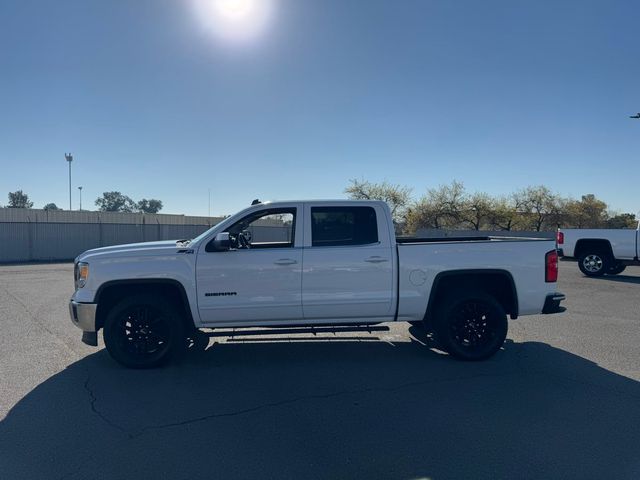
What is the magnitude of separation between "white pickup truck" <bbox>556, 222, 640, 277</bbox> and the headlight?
47.6 ft

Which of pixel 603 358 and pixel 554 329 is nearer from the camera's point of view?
pixel 603 358

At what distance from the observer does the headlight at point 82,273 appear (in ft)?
18.1

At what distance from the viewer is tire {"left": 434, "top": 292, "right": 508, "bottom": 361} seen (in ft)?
18.9

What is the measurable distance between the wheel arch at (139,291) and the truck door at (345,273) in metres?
1.48

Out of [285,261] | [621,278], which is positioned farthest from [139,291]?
[621,278]

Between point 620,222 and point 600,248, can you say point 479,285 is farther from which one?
point 620,222

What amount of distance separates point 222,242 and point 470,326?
10.9 ft

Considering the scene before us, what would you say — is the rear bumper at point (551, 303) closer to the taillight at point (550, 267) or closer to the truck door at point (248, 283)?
the taillight at point (550, 267)

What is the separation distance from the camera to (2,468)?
3311 mm

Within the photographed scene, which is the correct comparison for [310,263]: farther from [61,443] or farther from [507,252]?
[61,443]

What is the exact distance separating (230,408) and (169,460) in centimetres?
99

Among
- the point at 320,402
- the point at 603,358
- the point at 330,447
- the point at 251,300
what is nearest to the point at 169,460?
the point at 330,447

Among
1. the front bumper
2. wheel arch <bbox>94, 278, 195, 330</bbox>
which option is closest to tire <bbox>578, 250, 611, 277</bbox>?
wheel arch <bbox>94, 278, 195, 330</bbox>

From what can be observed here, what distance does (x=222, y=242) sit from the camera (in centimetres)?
535
